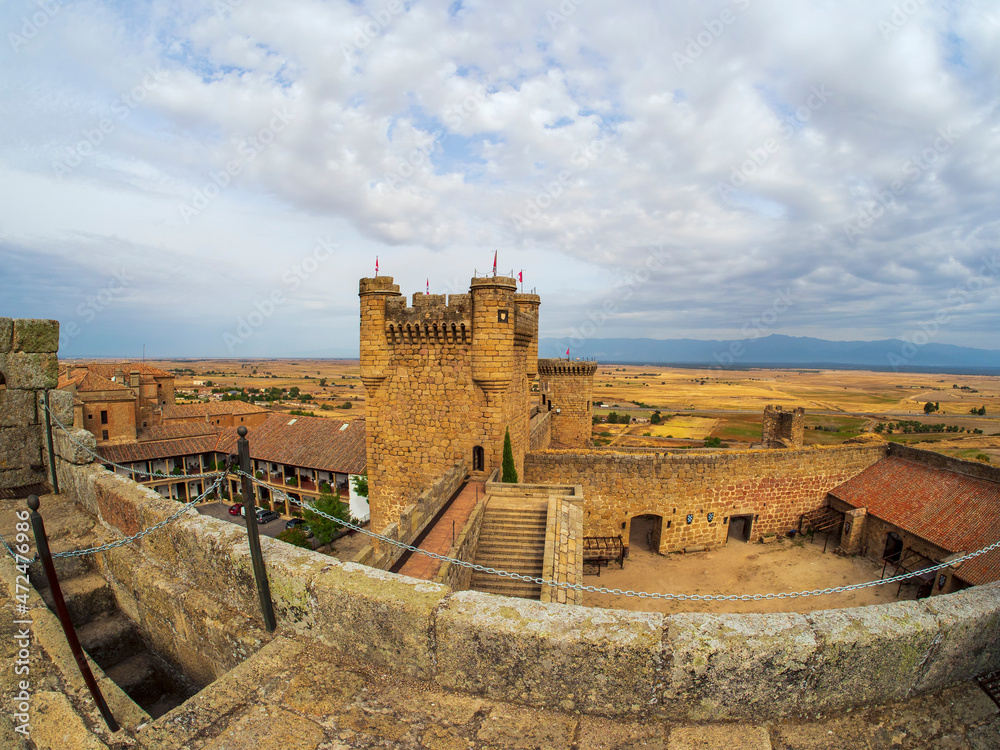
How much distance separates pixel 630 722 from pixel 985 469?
926 inches

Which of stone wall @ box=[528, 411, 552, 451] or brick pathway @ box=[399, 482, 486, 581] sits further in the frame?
stone wall @ box=[528, 411, 552, 451]

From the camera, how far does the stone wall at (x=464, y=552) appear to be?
825cm

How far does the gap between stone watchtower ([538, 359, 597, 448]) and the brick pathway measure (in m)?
15.7

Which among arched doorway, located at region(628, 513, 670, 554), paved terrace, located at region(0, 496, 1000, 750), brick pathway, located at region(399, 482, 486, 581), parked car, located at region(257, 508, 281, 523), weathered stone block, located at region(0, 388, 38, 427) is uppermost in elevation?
weathered stone block, located at region(0, 388, 38, 427)

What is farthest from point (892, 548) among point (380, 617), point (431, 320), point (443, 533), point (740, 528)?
point (380, 617)

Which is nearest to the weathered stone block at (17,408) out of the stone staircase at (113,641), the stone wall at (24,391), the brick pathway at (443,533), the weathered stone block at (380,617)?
the stone wall at (24,391)

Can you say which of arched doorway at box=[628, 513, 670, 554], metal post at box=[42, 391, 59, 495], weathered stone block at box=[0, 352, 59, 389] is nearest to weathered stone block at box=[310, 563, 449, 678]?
metal post at box=[42, 391, 59, 495]

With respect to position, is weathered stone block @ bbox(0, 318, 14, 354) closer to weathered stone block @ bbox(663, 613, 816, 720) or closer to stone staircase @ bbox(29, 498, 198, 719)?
stone staircase @ bbox(29, 498, 198, 719)

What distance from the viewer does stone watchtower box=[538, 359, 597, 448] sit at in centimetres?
2903

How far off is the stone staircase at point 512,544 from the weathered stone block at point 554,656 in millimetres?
8225

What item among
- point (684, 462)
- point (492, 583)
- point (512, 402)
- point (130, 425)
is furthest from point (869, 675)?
point (130, 425)

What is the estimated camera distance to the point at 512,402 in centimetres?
1491

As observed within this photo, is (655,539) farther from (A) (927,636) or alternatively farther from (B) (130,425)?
(B) (130,425)

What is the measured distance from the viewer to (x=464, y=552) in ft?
33.3
